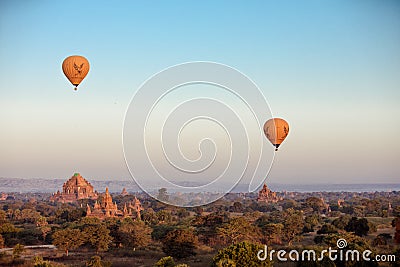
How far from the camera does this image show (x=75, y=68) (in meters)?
38.6

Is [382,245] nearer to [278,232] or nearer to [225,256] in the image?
[278,232]

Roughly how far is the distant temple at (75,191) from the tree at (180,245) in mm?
112564

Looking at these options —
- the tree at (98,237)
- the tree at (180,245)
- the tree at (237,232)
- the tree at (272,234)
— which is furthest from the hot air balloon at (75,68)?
the tree at (272,234)

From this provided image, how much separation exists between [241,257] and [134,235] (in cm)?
2282

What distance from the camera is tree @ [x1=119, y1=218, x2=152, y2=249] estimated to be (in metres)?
45.5

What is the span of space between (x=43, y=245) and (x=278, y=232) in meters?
25.3

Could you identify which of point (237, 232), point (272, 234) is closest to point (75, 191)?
point (237, 232)

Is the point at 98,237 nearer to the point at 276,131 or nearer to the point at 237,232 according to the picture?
the point at 237,232

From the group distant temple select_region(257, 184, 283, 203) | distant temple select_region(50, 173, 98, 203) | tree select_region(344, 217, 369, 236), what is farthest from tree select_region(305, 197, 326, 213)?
distant temple select_region(50, 173, 98, 203)

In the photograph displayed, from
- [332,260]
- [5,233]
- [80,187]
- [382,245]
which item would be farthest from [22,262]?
[80,187]

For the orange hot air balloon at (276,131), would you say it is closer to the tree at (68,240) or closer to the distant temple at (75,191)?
the tree at (68,240)

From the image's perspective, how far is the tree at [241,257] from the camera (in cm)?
2495

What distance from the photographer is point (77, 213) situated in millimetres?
78188

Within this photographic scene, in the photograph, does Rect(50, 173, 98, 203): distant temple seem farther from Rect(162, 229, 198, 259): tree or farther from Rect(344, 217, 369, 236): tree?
Rect(162, 229, 198, 259): tree
